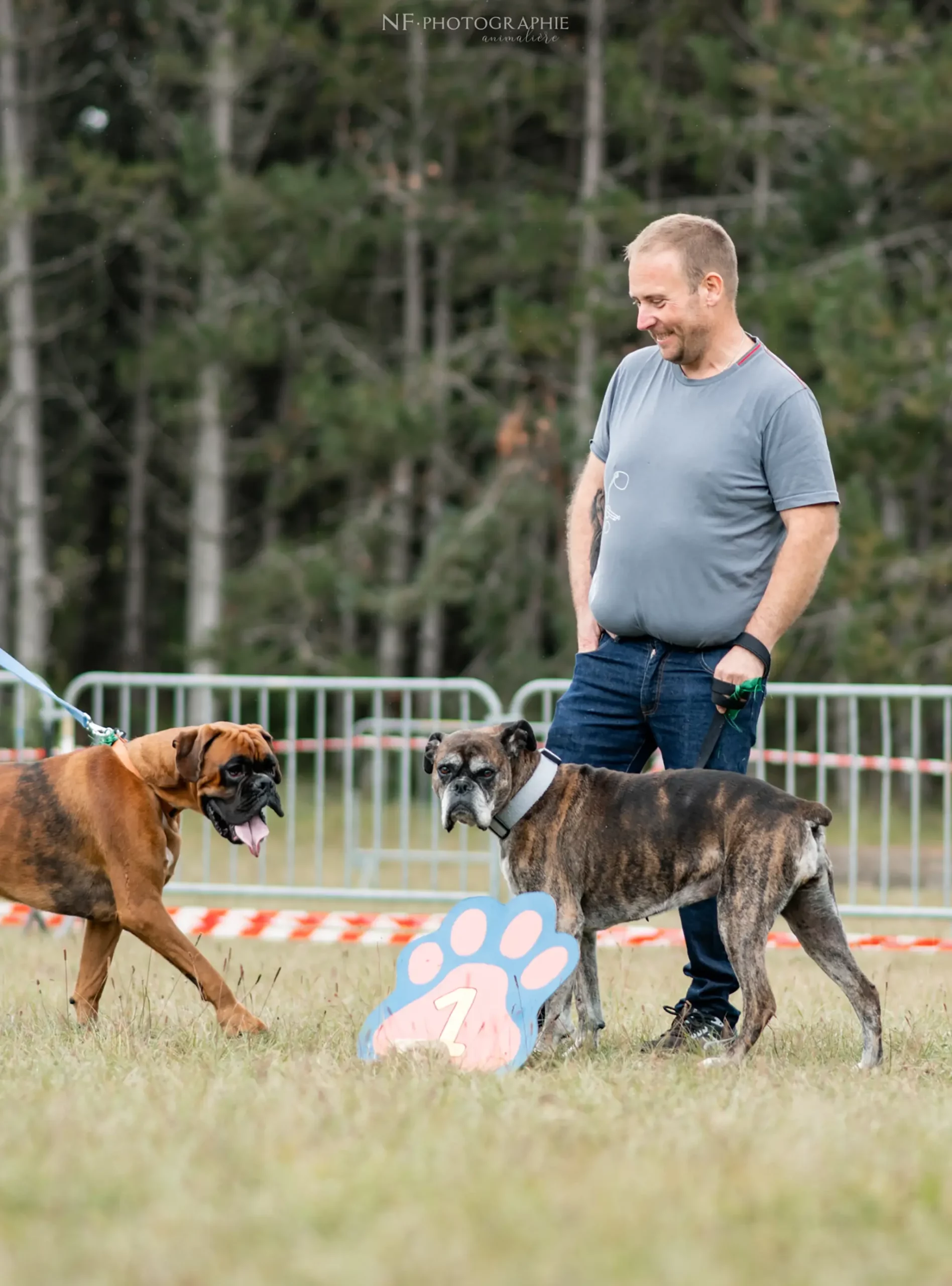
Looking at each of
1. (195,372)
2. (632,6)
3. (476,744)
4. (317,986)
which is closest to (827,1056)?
(476,744)

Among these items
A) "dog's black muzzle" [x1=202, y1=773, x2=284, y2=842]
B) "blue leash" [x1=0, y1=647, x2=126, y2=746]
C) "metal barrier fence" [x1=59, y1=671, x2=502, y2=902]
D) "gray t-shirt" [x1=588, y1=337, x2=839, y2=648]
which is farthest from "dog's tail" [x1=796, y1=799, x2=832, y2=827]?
"metal barrier fence" [x1=59, y1=671, x2=502, y2=902]

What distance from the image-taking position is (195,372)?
813 inches

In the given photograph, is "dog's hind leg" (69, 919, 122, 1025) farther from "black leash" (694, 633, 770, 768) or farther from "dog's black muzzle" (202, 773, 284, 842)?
"black leash" (694, 633, 770, 768)

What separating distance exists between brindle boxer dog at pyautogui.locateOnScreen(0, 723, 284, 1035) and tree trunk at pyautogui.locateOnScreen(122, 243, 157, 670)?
18.9 meters

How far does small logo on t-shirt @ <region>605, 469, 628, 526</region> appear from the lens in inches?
211

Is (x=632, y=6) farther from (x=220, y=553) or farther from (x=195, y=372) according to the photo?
(x=220, y=553)

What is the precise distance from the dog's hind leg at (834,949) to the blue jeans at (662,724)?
0.95 feet

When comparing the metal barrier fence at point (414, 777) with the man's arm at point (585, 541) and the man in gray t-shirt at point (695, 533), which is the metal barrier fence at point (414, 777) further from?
the man in gray t-shirt at point (695, 533)

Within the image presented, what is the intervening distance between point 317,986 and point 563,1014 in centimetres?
198

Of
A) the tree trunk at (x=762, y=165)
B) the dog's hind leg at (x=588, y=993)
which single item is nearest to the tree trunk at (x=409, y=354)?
the tree trunk at (x=762, y=165)

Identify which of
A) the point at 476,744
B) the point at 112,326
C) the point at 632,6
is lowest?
the point at 476,744

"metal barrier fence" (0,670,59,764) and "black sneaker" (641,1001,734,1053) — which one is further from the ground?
"metal barrier fence" (0,670,59,764)

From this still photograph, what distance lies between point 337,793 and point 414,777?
2088mm

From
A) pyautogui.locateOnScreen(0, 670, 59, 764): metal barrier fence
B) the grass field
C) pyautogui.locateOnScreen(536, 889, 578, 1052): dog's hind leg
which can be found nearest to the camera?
the grass field
